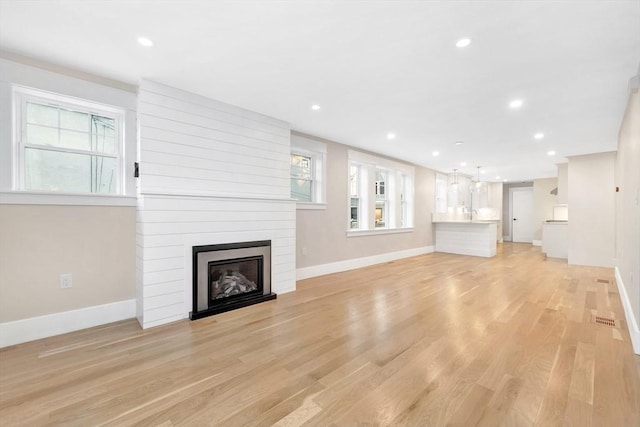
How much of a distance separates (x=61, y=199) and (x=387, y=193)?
604 centimetres

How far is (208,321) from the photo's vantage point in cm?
306

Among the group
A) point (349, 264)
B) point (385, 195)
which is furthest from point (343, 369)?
point (385, 195)

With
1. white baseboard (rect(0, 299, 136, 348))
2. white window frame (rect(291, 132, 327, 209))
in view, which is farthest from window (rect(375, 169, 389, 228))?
white baseboard (rect(0, 299, 136, 348))

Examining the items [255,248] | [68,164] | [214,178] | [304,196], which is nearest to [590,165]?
[304,196]

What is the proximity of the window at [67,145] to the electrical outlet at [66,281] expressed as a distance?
841 mm

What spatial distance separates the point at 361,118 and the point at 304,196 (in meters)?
1.73

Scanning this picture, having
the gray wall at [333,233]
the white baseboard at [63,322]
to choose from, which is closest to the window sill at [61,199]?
the white baseboard at [63,322]

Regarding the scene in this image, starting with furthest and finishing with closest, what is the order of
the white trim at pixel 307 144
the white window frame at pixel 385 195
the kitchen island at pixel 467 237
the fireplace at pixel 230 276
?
1. the kitchen island at pixel 467 237
2. the white window frame at pixel 385 195
3. the white trim at pixel 307 144
4. the fireplace at pixel 230 276

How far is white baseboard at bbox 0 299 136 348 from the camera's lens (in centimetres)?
248

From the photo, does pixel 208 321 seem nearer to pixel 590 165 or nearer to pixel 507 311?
pixel 507 311

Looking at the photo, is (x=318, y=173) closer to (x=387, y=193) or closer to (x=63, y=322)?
(x=387, y=193)

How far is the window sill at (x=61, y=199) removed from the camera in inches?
97.8

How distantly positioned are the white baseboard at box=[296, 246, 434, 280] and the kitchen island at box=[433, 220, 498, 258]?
116cm

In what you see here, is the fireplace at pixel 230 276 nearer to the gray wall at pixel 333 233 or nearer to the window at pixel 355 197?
the gray wall at pixel 333 233
